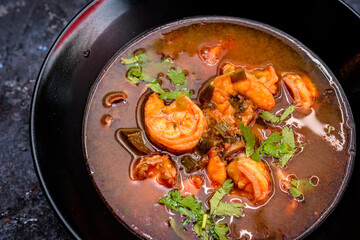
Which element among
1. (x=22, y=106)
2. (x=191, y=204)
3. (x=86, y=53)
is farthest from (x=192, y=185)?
(x=22, y=106)

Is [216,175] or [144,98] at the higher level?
[144,98]

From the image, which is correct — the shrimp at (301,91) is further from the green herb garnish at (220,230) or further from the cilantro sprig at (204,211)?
the green herb garnish at (220,230)

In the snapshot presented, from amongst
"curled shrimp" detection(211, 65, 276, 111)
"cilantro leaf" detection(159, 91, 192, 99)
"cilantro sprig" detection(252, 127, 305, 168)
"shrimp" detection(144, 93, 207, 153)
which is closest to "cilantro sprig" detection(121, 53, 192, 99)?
"cilantro leaf" detection(159, 91, 192, 99)

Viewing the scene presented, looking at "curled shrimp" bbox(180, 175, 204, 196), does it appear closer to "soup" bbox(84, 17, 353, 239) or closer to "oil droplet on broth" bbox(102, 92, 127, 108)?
"soup" bbox(84, 17, 353, 239)

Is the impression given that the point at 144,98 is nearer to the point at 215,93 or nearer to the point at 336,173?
the point at 215,93

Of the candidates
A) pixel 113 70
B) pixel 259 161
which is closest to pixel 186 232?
pixel 259 161

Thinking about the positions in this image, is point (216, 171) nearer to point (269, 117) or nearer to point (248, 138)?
point (248, 138)

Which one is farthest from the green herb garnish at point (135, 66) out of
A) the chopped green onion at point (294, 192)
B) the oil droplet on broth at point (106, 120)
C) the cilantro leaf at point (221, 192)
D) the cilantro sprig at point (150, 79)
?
the chopped green onion at point (294, 192)
